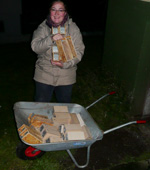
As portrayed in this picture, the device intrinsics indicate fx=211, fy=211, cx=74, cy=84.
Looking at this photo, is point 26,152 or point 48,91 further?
point 48,91

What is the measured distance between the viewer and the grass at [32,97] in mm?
3234

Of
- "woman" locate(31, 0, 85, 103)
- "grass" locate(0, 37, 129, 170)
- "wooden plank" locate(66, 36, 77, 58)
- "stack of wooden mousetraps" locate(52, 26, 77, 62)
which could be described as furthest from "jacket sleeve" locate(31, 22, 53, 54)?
"grass" locate(0, 37, 129, 170)

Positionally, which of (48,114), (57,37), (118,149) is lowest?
(118,149)

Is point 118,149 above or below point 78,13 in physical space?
below

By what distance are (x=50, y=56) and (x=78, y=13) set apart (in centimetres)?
1013

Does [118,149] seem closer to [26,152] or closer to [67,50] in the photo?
[26,152]

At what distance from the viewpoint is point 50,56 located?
2945mm

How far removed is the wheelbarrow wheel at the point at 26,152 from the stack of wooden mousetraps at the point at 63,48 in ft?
4.25

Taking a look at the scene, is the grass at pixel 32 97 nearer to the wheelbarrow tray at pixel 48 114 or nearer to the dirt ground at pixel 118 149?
the dirt ground at pixel 118 149

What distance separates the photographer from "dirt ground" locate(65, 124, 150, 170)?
3.31m

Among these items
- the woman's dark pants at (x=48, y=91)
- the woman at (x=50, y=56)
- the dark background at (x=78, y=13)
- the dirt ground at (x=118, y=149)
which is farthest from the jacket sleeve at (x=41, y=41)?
the dark background at (x=78, y=13)

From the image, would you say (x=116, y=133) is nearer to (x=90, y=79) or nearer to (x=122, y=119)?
(x=122, y=119)

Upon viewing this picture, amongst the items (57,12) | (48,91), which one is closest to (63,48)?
(57,12)

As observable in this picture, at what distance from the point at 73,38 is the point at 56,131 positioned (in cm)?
126
